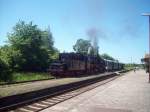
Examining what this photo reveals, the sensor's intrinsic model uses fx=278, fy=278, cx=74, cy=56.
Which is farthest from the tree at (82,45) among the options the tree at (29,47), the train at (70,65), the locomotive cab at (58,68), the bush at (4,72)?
the bush at (4,72)

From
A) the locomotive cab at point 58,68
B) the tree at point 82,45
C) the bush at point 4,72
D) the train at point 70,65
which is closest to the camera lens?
the bush at point 4,72

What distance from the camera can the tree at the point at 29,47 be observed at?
46.0 meters

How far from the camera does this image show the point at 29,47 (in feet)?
156

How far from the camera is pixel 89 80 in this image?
32.1 meters

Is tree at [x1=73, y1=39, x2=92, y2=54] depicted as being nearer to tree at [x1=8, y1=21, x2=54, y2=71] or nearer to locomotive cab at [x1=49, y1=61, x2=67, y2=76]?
tree at [x1=8, y1=21, x2=54, y2=71]

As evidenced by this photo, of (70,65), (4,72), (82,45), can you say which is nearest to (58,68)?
(70,65)

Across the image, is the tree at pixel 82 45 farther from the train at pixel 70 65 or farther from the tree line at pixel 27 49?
the train at pixel 70 65

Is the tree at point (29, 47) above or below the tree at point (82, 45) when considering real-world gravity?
below

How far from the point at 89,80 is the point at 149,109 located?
61.6ft

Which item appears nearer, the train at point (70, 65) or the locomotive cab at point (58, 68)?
the locomotive cab at point (58, 68)

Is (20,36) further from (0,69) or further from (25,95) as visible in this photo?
(25,95)

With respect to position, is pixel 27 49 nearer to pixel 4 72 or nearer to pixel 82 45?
pixel 4 72

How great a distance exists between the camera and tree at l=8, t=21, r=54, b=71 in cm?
4602

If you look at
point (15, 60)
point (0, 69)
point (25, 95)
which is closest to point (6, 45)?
point (15, 60)
